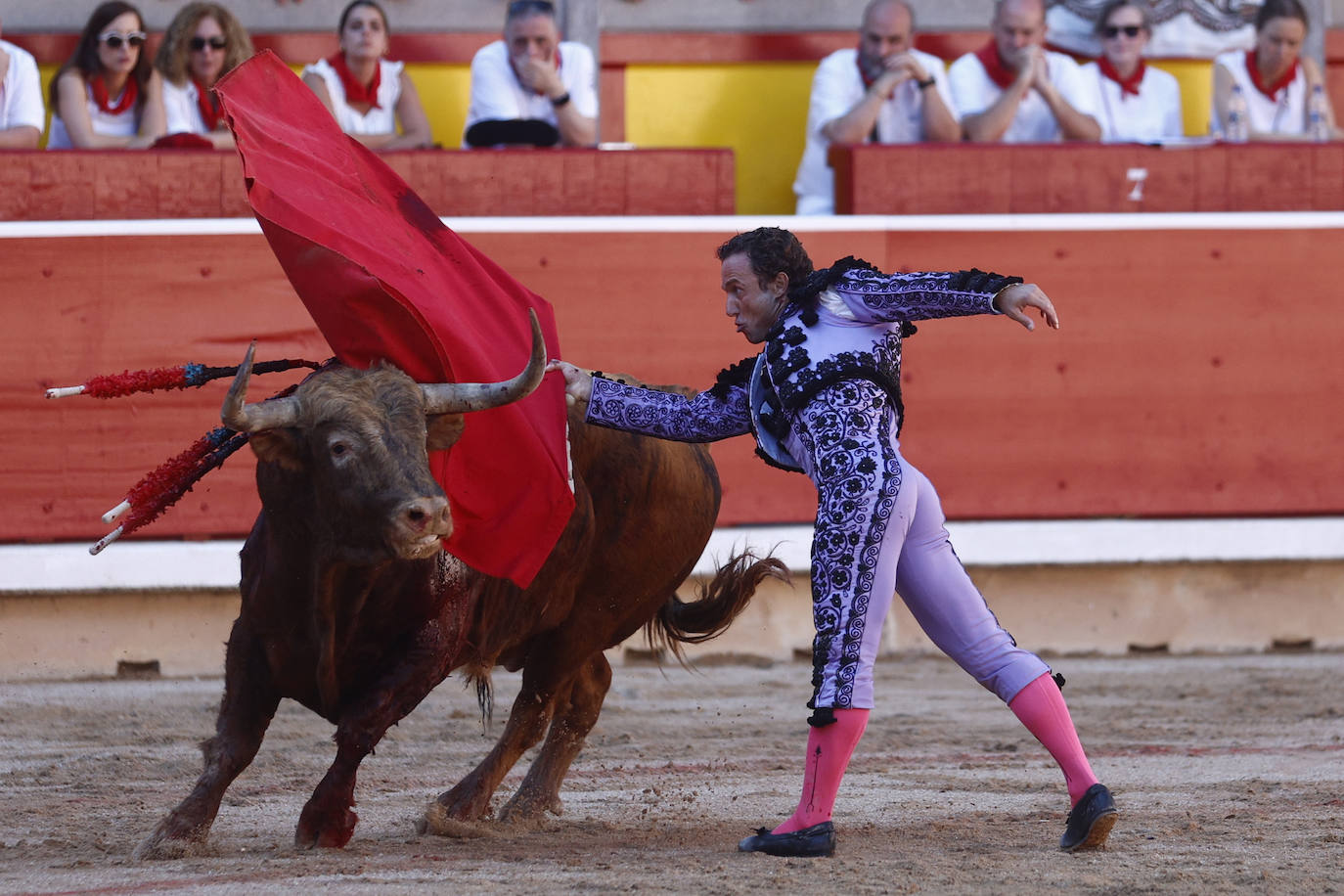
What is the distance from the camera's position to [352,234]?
142 inches

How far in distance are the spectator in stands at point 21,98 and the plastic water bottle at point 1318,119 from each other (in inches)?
188

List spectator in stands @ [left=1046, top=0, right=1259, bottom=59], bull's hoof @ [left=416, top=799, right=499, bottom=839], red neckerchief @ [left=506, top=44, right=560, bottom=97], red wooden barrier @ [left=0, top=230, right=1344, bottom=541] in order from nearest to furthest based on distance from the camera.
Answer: bull's hoof @ [left=416, top=799, right=499, bottom=839]
red wooden barrier @ [left=0, top=230, right=1344, bottom=541]
red neckerchief @ [left=506, top=44, right=560, bottom=97]
spectator in stands @ [left=1046, top=0, right=1259, bottom=59]

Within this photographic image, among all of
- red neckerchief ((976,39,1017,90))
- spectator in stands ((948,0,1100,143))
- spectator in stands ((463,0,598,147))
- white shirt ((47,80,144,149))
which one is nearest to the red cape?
spectator in stands ((463,0,598,147))

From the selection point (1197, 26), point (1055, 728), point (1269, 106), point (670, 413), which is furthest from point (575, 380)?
point (1197, 26)

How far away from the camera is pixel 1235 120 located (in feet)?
24.1

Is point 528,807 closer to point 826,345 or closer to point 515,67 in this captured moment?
point 826,345

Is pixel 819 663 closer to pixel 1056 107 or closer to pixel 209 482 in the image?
pixel 209 482

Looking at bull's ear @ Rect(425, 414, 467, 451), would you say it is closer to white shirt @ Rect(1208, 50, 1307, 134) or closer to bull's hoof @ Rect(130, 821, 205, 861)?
bull's hoof @ Rect(130, 821, 205, 861)

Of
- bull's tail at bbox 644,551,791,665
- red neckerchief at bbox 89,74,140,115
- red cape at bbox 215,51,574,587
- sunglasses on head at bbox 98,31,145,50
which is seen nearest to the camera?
red cape at bbox 215,51,574,587

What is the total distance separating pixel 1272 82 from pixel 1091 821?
4880 mm

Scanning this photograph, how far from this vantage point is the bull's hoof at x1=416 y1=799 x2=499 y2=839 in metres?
3.85

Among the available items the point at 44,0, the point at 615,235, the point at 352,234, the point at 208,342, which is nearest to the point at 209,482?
the point at 208,342

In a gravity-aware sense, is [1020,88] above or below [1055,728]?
above

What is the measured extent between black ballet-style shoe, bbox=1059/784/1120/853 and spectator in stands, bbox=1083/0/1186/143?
4.51 m
